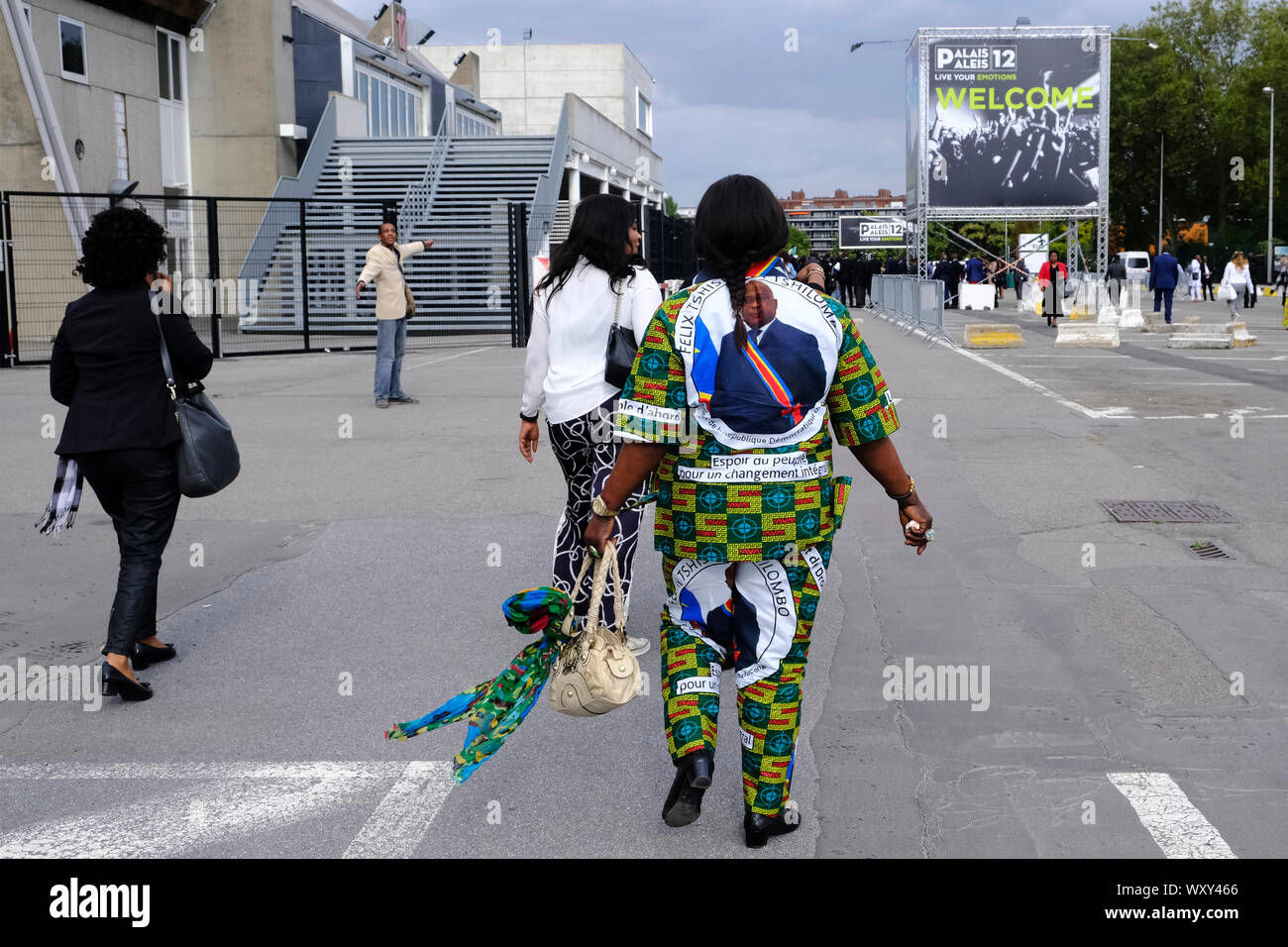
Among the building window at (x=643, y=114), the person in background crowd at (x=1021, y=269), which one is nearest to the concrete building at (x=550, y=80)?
the building window at (x=643, y=114)

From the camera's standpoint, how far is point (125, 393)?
17.6 feet

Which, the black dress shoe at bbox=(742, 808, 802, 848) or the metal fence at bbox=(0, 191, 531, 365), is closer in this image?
the black dress shoe at bbox=(742, 808, 802, 848)

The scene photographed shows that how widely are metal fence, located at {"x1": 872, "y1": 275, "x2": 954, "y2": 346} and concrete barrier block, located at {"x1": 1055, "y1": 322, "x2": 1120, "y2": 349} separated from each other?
2113mm

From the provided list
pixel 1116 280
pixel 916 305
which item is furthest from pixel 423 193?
pixel 1116 280

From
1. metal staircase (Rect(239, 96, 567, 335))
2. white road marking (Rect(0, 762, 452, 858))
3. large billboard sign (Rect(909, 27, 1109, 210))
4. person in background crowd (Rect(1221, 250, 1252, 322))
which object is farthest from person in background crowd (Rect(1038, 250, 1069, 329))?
white road marking (Rect(0, 762, 452, 858))

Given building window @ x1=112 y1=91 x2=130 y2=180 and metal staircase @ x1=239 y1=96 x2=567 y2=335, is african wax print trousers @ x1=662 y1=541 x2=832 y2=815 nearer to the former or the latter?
metal staircase @ x1=239 y1=96 x2=567 y2=335

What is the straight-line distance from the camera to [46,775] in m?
4.54

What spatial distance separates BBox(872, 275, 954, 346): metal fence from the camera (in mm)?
25969

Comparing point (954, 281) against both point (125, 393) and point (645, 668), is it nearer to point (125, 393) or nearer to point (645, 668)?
point (645, 668)

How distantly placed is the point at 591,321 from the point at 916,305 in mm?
24164

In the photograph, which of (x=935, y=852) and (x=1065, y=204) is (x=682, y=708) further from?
(x=1065, y=204)

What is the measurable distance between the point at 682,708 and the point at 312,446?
28.2 feet
